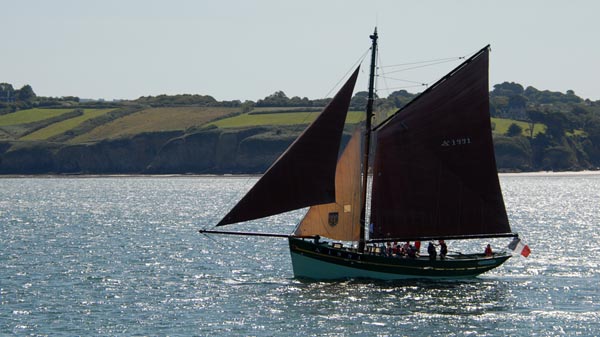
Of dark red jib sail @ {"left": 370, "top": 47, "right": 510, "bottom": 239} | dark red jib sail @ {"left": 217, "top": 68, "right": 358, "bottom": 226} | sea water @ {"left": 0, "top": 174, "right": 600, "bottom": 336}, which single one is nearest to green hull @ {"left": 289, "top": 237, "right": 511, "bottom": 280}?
sea water @ {"left": 0, "top": 174, "right": 600, "bottom": 336}

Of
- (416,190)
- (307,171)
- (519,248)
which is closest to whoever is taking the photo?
(307,171)

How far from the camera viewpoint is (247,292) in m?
56.3

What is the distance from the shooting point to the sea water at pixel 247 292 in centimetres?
4744

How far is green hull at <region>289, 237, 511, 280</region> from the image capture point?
194 ft

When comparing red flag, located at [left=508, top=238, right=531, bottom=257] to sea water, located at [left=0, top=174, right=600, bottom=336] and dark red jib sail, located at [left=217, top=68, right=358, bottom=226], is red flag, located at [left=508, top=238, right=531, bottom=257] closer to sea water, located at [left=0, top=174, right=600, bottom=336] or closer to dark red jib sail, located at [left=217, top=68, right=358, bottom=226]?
sea water, located at [left=0, top=174, right=600, bottom=336]

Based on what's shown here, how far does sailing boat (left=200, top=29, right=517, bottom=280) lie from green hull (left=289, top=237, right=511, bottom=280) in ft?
0.18

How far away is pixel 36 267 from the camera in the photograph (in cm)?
6712

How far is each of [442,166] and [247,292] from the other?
42.1 ft

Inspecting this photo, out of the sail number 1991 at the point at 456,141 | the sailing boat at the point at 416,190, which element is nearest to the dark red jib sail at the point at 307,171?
the sailing boat at the point at 416,190

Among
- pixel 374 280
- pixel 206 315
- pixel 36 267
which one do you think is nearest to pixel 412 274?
pixel 374 280

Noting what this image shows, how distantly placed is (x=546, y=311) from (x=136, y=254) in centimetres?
3375

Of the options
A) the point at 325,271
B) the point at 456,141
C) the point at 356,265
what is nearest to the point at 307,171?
the point at 325,271

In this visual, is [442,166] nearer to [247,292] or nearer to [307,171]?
[307,171]

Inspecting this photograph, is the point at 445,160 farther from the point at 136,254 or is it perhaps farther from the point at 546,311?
the point at 136,254
